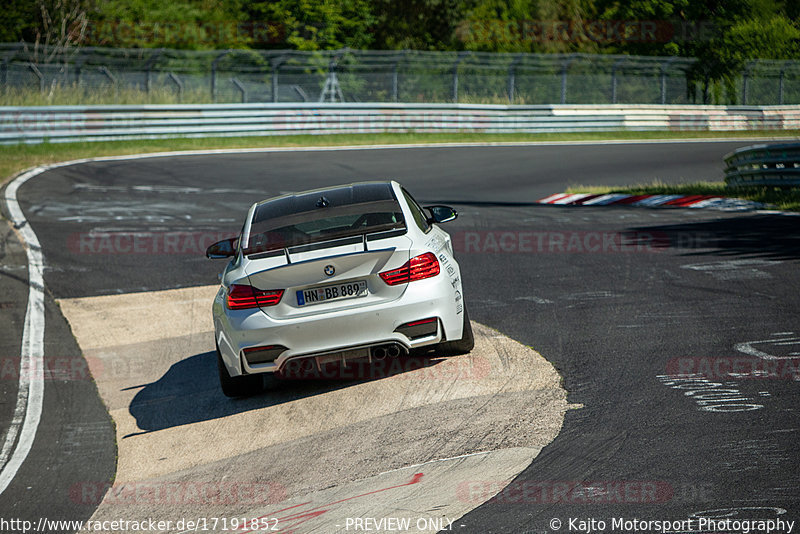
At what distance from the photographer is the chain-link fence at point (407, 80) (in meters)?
29.3

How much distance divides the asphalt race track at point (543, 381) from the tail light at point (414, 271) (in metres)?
0.86

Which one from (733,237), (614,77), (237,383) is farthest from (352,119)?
(237,383)

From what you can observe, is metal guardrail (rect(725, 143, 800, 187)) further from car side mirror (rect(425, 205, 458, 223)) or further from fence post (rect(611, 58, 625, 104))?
fence post (rect(611, 58, 625, 104))

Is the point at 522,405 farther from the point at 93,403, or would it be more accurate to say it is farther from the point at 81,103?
the point at 81,103

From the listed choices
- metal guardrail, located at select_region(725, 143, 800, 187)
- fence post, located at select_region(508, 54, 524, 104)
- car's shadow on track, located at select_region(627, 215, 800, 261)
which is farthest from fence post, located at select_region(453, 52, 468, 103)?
car's shadow on track, located at select_region(627, 215, 800, 261)

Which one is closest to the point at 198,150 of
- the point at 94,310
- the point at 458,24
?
the point at 94,310

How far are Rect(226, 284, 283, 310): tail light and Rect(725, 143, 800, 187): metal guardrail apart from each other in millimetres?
12290

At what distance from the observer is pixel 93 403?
7.49 metres

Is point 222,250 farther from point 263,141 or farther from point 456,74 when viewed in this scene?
point 456,74

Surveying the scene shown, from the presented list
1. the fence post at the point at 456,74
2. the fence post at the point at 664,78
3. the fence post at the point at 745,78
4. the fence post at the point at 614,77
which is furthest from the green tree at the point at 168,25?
the fence post at the point at 745,78

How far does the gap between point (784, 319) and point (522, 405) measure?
9.70 ft

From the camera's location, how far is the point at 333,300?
6.36 metres

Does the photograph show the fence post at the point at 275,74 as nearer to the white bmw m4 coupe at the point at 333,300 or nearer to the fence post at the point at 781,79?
the fence post at the point at 781,79

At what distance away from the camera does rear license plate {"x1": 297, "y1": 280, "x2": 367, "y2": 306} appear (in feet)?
20.8
